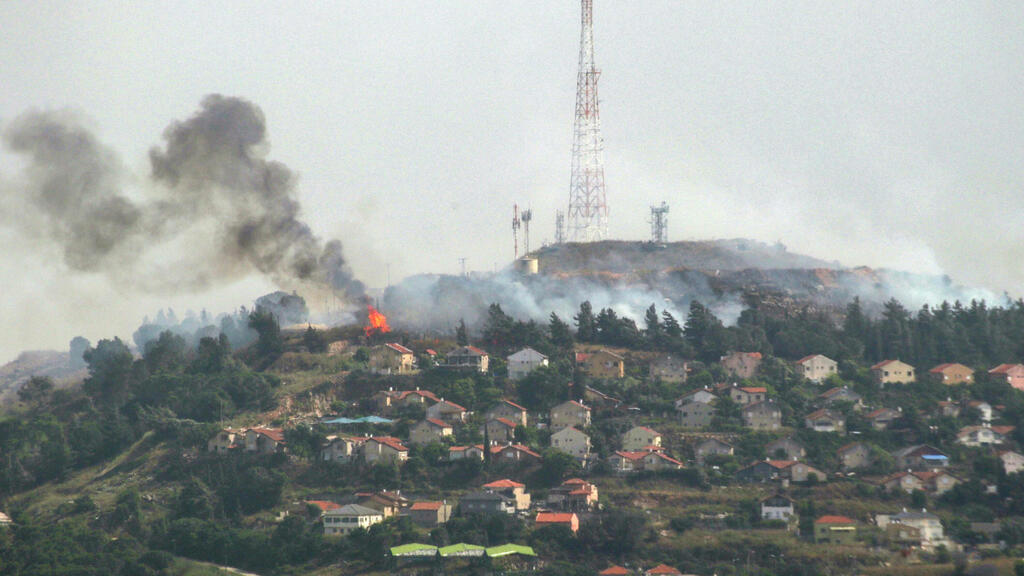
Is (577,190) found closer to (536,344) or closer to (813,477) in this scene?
(536,344)

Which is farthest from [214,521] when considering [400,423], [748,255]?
[748,255]

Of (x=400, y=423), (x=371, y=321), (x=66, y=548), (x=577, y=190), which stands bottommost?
(x=66, y=548)

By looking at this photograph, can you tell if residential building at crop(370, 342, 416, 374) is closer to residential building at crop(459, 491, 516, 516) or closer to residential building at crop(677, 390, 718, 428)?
residential building at crop(677, 390, 718, 428)

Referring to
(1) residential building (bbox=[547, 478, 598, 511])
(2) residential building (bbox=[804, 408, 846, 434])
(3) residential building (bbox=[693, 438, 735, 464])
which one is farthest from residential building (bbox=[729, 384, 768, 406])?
(1) residential building (bbox=[547, 478, 598, 511])

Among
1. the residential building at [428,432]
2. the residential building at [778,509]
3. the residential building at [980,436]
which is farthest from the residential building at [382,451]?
the residential building at [980,436]

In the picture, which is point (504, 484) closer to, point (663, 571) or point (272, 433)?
point (663, 571)
